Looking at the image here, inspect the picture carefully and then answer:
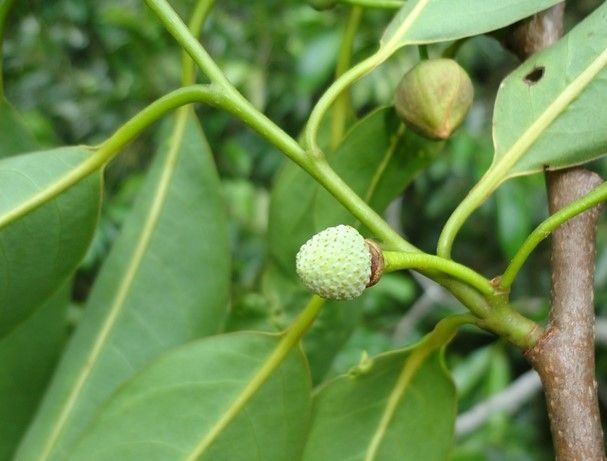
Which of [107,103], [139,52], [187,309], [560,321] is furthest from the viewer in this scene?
[107,103]

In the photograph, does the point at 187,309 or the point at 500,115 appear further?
the point at 187,309

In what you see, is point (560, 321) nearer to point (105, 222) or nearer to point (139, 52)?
point (105, 222)

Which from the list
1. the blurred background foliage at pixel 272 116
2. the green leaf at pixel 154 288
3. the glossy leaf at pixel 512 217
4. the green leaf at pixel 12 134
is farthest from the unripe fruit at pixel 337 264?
the glossy leaf at pixel 512 217

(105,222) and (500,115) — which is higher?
(500,115)

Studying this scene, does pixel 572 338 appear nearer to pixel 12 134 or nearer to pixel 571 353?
pixel 571 353

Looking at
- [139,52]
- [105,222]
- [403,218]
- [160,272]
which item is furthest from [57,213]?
[403,218]

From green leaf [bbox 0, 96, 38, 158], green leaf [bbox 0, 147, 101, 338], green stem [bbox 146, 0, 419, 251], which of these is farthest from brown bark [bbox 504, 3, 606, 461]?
green leaf [bbox 0, 96, 38, 158]
